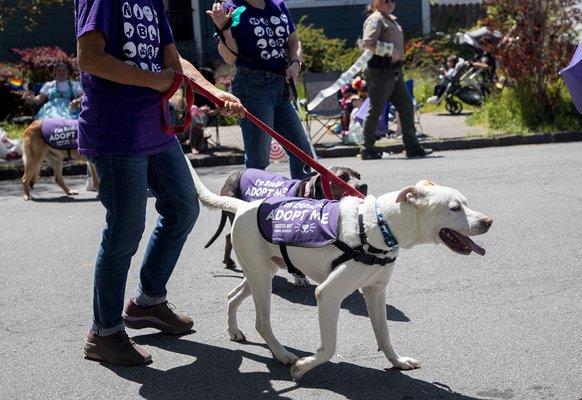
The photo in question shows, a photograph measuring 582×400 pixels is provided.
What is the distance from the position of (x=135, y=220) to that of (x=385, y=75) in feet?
27.1

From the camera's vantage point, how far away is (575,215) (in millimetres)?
7961

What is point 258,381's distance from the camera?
4.42 meters

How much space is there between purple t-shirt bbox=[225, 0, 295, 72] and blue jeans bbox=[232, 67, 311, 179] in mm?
A: 84

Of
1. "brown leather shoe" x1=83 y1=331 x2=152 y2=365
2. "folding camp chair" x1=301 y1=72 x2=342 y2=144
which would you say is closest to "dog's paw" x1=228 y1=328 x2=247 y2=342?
"brown leather shoe" x1=83 y1=331 x2=152 y2=365

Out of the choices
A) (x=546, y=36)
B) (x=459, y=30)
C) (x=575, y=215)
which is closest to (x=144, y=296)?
(x=575, y=215)

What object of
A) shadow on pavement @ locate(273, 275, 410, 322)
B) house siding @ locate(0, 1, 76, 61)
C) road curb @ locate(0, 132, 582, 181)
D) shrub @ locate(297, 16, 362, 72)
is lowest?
road curb @ locate(0, 132, 582, 181)

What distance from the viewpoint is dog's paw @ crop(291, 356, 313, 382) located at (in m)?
4.24

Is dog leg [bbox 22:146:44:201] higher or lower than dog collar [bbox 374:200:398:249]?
lower

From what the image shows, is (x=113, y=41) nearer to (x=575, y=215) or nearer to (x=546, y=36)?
(x=575, y=215)

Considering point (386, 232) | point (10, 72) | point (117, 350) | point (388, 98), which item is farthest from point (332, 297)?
point (10, 72)

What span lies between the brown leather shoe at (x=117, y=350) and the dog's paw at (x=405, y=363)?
4.06 feet

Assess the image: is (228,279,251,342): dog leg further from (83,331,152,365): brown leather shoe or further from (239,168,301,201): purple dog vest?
(239,168,301,201): purple dog vest

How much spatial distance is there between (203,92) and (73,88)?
9679 mm

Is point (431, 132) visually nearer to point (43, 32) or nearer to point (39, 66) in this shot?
point (39, 66)
